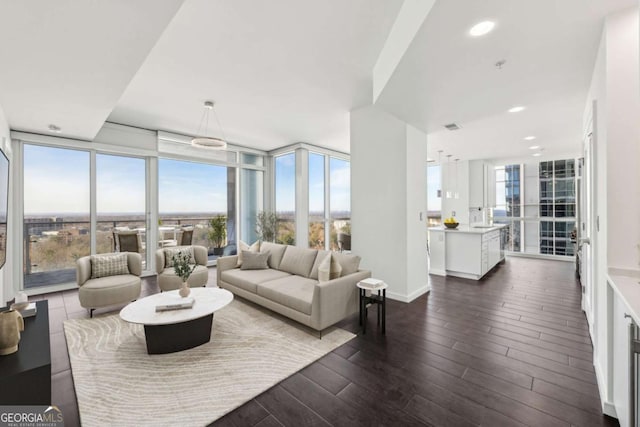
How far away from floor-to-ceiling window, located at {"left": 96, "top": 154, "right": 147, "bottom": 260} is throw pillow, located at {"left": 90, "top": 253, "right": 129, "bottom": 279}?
44.9 inches

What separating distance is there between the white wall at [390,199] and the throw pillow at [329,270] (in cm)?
121

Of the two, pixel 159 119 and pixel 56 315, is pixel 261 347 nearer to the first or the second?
pixel 56 315

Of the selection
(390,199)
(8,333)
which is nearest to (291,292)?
(390,199)

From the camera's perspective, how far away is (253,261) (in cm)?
422

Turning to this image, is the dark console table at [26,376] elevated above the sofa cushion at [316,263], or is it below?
below

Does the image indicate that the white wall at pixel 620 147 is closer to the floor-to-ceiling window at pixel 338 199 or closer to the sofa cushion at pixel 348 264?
the sofa cushion at pixel 348 264

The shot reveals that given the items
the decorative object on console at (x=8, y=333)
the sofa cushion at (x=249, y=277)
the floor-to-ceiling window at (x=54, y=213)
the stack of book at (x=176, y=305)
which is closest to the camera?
the decorative object on console at (x=8, y=333)

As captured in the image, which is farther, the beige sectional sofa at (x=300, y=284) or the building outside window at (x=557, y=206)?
the building outside window at (x=557, y=206)

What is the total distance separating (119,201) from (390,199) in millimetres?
5129

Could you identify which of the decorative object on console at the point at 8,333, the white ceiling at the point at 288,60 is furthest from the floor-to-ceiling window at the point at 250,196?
the decorative object on console at the point at 8,333

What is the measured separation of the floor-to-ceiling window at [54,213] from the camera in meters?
4.52

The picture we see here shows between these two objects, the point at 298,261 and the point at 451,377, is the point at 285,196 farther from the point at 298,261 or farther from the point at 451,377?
the point at 451,377

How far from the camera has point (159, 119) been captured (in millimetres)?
4938

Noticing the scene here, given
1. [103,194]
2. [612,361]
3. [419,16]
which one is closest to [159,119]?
[103,194]
